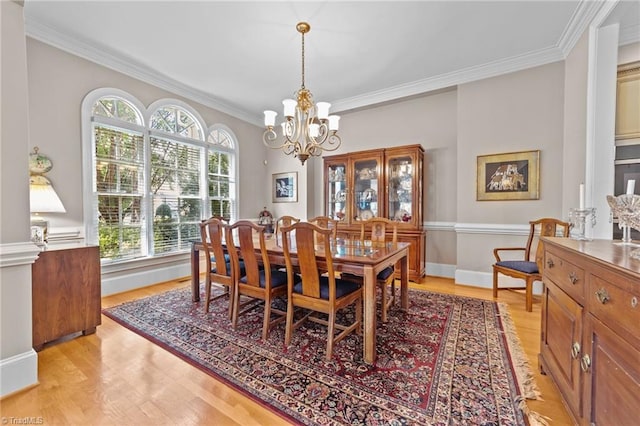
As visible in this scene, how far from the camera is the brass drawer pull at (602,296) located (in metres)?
1.05

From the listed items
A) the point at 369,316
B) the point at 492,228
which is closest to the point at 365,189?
the point at 492,228

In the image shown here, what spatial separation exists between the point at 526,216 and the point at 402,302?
204 cm

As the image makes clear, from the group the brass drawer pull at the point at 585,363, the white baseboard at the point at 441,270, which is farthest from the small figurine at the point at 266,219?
the brass drawer pull at the point at 585,363

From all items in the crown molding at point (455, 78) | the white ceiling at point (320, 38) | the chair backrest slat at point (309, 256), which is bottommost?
the chair backrest slat at point (309, 256)

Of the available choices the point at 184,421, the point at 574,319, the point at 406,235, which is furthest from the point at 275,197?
the point at 574,319

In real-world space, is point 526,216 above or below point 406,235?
above

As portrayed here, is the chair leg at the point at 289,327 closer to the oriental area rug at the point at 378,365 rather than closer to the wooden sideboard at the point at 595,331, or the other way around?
the oriental area rug at the point at 378,365

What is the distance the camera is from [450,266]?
4098 mm

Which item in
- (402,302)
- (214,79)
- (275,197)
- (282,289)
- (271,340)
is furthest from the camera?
(275,197)

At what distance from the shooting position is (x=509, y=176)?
3457 millimetres

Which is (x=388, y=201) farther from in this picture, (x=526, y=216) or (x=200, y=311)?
(x=200, y=311)

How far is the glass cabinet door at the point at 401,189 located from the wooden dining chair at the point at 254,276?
2273 mm

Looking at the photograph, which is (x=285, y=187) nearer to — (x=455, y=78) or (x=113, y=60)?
(x=113, y=60)

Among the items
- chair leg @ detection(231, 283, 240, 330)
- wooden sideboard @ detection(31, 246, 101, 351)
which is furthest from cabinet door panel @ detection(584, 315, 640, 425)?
wooden sideboard @ detection(31, 246, 101, 351)
